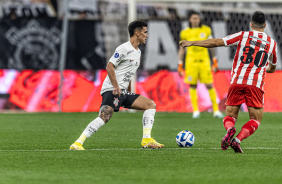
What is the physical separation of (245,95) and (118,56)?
164cm

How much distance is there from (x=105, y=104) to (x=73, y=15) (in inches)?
511

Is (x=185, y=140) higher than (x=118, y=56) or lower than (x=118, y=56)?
lower

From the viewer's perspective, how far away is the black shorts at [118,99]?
8643 mm

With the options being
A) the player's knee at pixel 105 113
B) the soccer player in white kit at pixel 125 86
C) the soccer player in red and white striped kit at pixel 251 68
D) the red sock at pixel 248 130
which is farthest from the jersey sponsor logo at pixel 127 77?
the red sock at pixel 248 130

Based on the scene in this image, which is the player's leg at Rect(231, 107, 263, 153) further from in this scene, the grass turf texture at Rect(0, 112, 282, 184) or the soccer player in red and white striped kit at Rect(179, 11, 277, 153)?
the grass turf texture at Rect(0, 112, 282, 184)

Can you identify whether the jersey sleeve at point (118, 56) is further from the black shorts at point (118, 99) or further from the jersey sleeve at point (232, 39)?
the jersey sleeve at point (232, 39)

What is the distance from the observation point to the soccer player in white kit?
28.1ft

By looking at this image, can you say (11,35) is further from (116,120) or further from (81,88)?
(116,120)

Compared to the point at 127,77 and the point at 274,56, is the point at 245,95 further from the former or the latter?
the point at 127,77

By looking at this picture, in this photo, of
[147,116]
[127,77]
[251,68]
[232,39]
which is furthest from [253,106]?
[127,77]

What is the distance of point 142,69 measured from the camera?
19406 mm

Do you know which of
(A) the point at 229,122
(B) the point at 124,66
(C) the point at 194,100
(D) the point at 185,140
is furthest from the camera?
(C) the point at 194,100

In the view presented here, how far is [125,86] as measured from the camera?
8.89 m

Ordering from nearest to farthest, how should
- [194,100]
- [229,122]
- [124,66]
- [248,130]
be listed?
[248,130]
[229,122]
[124,66]
[194,100]
